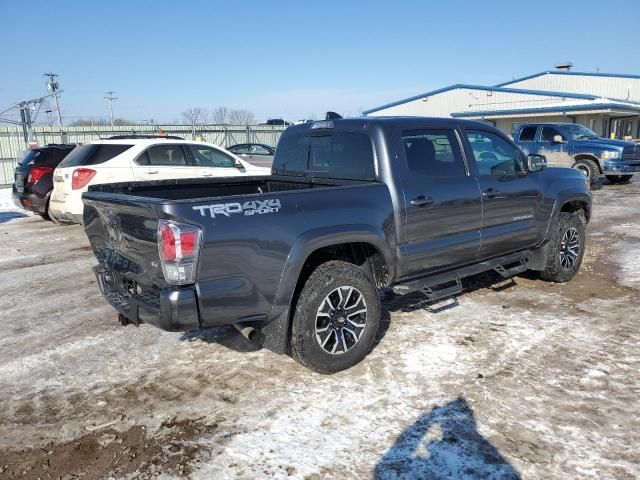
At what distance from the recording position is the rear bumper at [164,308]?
10.3 feet

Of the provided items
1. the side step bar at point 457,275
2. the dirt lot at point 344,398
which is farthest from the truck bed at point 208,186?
the dirt lot at point 344,398

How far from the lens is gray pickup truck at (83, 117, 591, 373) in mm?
3217

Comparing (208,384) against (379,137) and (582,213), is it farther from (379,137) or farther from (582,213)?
(582,213)

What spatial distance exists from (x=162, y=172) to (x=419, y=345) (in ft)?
21.3

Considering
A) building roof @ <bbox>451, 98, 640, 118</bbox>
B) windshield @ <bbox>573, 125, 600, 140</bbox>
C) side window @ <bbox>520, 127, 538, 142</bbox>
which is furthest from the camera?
building roof @ <bbox>451, 98, 640, 118</bbox>

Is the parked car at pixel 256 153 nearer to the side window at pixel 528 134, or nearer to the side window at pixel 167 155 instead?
the side window at pixel 167 155

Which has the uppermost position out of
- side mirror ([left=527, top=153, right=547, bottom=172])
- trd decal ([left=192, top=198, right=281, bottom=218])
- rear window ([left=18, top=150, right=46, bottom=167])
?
rear window ([left=18, top=150, right=46, bottom=167])

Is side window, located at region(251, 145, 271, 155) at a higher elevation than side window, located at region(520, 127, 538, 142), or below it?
below

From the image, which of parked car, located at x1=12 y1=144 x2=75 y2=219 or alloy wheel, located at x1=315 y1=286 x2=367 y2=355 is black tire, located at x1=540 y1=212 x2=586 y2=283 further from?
parked car, located at x1=12 y1=144 x2=75 y2=219

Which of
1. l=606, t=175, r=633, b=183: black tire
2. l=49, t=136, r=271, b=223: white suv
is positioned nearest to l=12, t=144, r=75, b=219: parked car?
l=49, t=136, r=271, b=223: white suv

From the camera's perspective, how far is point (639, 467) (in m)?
2.76

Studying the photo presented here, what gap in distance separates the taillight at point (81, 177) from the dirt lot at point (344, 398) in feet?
10.4

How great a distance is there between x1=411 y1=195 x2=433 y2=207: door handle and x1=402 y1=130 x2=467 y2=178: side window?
23cm

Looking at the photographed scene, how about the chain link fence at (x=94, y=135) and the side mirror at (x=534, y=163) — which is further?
the chain link fence at (x=94, y=135)
